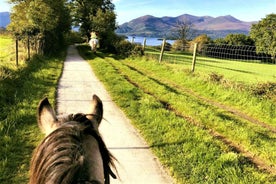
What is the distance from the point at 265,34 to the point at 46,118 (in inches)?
2232

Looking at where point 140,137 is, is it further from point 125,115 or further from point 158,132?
point 125,115

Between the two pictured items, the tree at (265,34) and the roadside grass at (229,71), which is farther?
the tree at (265,34)

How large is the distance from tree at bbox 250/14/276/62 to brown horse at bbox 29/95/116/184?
4877 cm

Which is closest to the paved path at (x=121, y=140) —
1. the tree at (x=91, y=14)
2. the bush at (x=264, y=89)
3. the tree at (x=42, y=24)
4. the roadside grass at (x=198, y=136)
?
the roadside grass at (x=198, y=136)

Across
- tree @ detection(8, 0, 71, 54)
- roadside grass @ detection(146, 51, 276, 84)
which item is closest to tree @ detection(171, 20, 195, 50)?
roadside grass @ detection(146, 51, 276, 84)

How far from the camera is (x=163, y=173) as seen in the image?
462cm

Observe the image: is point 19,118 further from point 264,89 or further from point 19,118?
point 264,89

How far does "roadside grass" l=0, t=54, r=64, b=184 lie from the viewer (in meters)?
4.36

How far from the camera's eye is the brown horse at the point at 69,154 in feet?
3.60

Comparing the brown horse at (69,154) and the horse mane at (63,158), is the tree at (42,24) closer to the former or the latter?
the brown horse at (69,154)

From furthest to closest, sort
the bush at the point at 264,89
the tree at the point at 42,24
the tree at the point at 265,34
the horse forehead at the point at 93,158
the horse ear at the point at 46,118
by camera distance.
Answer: the tree at the point at 265,34, the tree at the point at 42,24, the bush at the point at 264,89, the horse ear at the point at 46,118, the horse forehead at the point at 93,158

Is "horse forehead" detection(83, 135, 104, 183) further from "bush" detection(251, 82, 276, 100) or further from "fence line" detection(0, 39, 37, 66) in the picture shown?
"fence line" detection(0, 39, 37, 66)

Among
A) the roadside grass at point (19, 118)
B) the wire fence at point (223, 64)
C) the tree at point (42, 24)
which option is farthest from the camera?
the tree at point (42, 24)

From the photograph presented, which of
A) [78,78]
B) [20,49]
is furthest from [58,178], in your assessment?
[20,49]
